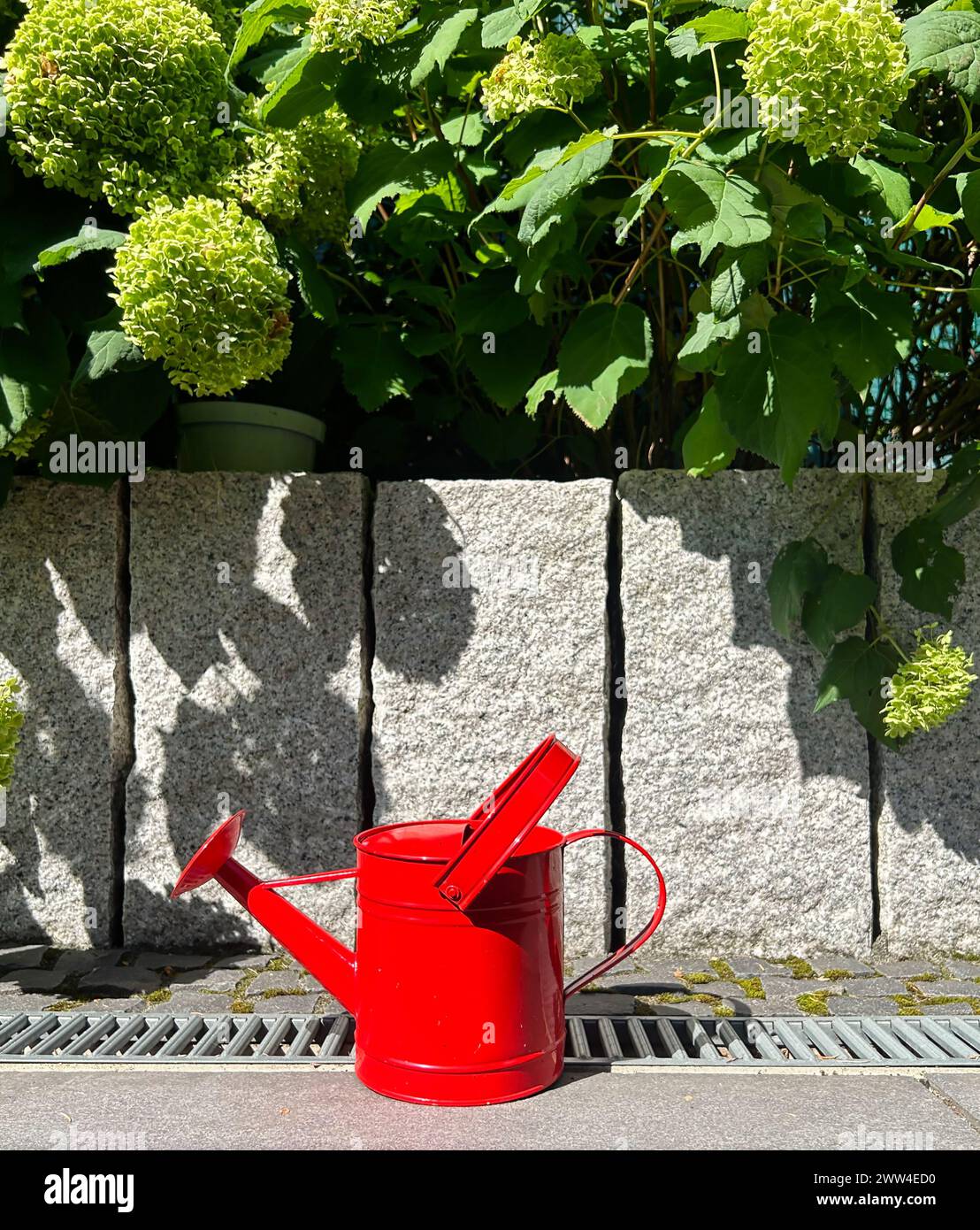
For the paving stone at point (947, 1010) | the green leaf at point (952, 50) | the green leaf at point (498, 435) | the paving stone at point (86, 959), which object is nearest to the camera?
the green leaf at point (952, 50)

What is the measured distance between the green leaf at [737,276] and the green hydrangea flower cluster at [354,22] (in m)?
0.90

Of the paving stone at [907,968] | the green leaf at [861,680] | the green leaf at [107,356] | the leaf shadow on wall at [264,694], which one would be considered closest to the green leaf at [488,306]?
the leaf shadow on wall at [264,694]

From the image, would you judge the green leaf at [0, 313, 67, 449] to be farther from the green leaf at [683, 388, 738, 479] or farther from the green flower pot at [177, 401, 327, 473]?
the green leaf at [683, 388, 738, 479]

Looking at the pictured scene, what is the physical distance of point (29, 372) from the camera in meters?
2.52

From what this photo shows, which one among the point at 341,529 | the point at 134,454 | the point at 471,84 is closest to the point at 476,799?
the point at 341,529

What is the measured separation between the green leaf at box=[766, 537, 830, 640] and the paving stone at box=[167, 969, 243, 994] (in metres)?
1.57

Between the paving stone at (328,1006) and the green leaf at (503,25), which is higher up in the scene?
the green leaf at (503,25)

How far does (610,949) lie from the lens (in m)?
2.74

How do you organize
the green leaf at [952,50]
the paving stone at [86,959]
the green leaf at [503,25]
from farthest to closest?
the paving stone at [86,959] → the green leaf at [503,25] → the green leaf at [952,50]

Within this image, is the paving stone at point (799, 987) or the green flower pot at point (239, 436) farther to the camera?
the green flower pot at point (239, 436)

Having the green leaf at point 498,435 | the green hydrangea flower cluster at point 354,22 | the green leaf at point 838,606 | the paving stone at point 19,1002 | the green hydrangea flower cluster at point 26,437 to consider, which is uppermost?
the green hydrangea flower cluster at point 354,22

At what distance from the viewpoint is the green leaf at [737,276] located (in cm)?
216

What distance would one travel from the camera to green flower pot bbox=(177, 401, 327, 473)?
9.35 feet

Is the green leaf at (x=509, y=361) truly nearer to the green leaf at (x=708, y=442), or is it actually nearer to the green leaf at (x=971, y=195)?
the green leaf at (x=708, y=442)
